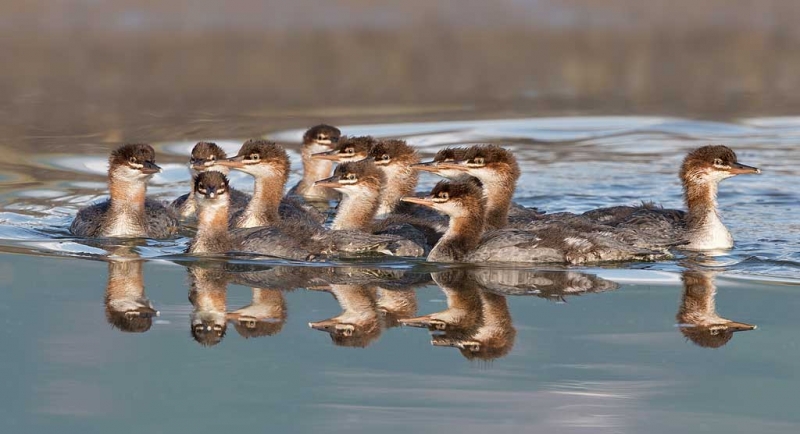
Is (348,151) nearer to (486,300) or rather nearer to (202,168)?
(202,168)

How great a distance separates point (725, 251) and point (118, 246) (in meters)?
4.84

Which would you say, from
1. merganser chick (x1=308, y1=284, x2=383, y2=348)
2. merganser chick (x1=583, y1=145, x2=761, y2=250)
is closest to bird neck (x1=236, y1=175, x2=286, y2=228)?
merganser chick (x1=308, y1=284, x2=383, y2=348)

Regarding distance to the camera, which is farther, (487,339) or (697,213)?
(697,213)

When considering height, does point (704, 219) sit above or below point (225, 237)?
above

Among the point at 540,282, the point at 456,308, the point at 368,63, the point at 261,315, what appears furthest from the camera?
the point at 368,63

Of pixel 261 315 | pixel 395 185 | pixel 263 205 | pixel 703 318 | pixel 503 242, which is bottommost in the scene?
pixel 703 318

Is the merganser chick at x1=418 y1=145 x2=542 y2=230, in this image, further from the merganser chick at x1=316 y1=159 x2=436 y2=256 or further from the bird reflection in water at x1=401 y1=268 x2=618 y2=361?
the bird reflection in water at x1=401 y1=268 x2=618 y2=361

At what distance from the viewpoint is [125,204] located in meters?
11.6

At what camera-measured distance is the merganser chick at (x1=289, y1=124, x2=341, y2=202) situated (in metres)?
14.0

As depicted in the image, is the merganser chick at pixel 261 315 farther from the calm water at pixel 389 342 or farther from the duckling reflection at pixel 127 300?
the duckling reflection at pixel 127 300

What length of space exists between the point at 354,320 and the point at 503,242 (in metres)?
2.17

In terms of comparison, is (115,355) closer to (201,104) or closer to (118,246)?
(118,246)

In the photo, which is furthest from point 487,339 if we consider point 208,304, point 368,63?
point 368,63

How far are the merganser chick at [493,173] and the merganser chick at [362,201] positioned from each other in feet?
1.89
